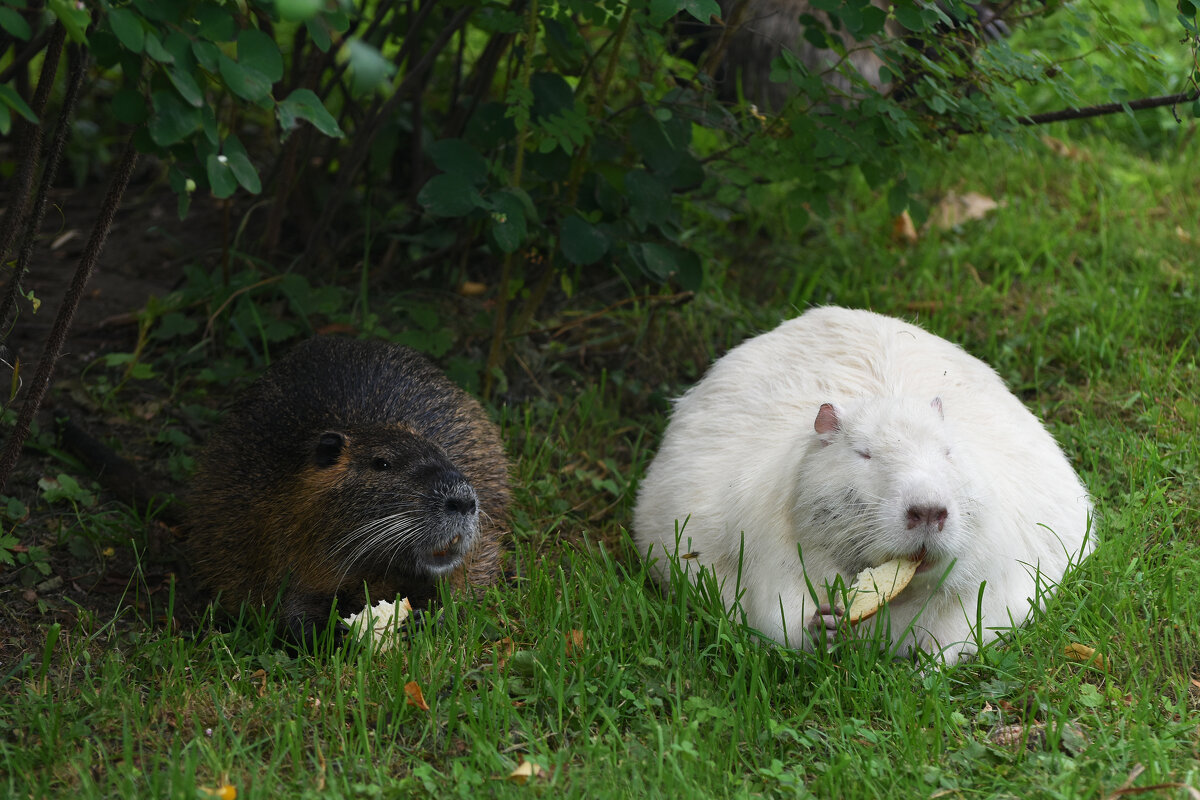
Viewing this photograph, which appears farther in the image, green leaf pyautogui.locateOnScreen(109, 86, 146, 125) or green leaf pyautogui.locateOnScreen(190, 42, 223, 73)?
green leaf pyautogui.locateOnScreen(109, 86, 146, 125)

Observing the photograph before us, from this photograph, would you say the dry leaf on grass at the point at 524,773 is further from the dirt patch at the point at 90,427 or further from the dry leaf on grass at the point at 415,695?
the dirt patch at the point at 90,427

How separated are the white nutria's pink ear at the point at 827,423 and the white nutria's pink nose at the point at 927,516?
32cm

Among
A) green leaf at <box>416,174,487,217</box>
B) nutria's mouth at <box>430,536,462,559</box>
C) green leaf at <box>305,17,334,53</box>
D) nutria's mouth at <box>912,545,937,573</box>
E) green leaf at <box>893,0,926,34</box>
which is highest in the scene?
green leaf at <box>893,0,926,34</box>

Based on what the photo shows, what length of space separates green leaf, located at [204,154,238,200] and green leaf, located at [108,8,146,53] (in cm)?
38

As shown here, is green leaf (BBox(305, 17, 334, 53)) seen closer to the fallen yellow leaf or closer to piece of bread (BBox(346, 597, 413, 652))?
piece of bread (BBox(346, 597, 413, 652))

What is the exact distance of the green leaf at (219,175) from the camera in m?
2.52

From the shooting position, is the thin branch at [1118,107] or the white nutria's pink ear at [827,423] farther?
the thin branch at [1118,107]

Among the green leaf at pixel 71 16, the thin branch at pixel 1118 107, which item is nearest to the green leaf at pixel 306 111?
the green leaf at pixel 71 16

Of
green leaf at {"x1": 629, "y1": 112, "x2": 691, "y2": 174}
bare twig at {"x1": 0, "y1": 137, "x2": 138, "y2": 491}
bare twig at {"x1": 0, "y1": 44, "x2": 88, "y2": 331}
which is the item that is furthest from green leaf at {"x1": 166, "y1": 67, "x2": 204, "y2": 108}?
green leaf at {"x1": 629, "y1": 112, "x2": 691, "y2": 174}

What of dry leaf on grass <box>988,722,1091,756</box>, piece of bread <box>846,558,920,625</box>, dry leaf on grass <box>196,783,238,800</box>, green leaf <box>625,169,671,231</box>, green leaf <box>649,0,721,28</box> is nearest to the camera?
dry leaf on grass <box>196,783,238,800</box>

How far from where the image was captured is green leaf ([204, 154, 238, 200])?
2.52 metres

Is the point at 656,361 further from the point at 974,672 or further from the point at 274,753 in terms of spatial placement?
the point at 274,753

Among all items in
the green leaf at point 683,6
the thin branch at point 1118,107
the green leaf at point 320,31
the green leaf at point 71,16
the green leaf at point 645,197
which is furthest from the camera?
the green leaf at point 645,197

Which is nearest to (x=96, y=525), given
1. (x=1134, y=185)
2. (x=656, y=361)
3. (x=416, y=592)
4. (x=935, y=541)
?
(x=416, y=592)
